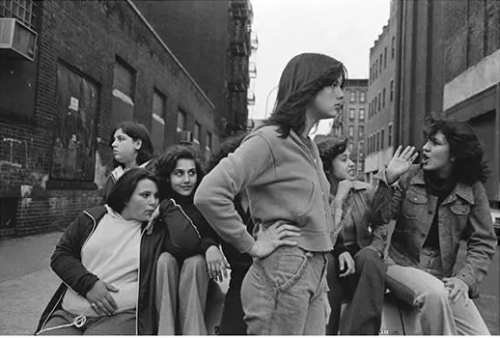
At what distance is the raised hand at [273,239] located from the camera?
168 cm

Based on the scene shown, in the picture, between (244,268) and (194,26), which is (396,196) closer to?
(244,268)

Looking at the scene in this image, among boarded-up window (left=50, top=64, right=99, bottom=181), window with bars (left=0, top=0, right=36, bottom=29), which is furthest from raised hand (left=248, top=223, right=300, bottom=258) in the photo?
boarded-up window (left=50, top=64, right=99, bottom=181)

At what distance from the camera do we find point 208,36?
27984 mm

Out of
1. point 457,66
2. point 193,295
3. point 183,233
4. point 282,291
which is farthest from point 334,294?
point 457,66

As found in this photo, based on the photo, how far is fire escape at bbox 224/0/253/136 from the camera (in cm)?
3219

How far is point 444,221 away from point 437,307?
530mm

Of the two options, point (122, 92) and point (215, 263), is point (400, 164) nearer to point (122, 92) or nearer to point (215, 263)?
point (215, 263)

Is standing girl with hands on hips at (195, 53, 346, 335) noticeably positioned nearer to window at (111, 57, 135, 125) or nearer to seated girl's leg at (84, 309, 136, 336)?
seated girl's leg at (84, 309, 136, 336)

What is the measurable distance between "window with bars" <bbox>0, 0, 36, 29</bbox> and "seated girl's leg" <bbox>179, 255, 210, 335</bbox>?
20.6ft

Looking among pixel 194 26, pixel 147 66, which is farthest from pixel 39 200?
pixel 194 26

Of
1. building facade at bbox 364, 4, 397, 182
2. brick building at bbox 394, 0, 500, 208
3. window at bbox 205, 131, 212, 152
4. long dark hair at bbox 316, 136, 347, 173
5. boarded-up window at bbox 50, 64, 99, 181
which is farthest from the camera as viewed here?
building facade at bbox 364, 4, 397, 182

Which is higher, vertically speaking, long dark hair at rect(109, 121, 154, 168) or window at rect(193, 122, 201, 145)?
window at rect(193, 122, 201, 145)

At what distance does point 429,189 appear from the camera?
277 cm

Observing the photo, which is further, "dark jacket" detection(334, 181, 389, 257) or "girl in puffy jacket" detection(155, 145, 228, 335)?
"dark jacket" detection(334, 181, 389, 257)
